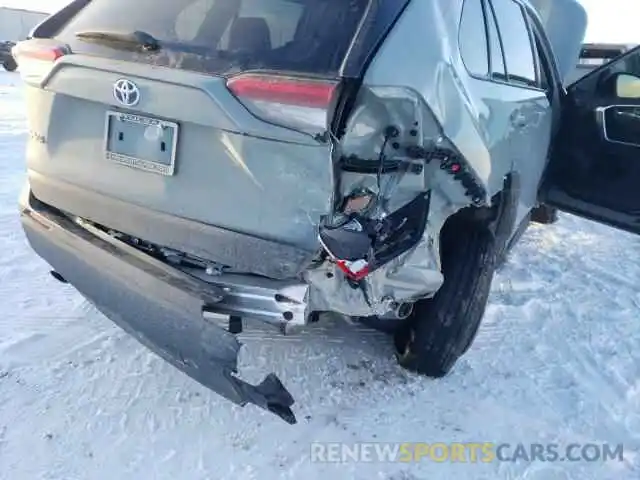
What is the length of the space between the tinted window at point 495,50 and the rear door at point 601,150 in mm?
1334

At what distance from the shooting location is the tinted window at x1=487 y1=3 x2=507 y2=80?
3.21 metres

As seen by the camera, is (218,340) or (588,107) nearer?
(218,340)

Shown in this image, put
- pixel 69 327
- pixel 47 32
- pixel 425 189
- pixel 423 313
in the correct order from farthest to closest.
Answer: pixel 69 327
pixel 423 313
pixel 47 32
pixel 425 189

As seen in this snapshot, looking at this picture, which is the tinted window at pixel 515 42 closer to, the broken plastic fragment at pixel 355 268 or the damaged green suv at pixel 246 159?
the damaged green suv at pixel 246 159

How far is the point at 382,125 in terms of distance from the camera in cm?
222

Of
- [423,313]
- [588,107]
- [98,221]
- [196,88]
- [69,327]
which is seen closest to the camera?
[196,88]

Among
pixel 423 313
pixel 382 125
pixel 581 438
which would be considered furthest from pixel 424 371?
pixel 382 125

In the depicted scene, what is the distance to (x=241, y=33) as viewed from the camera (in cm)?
232

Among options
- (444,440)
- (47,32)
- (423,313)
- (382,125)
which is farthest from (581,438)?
(47,32)

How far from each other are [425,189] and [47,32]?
1826 millimetres

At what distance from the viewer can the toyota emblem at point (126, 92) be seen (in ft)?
7.55

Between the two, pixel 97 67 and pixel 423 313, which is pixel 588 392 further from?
pixel 97 67

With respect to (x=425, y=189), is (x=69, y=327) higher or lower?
lower

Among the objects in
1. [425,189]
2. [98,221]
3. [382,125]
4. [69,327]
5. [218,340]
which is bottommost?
[69,327]
